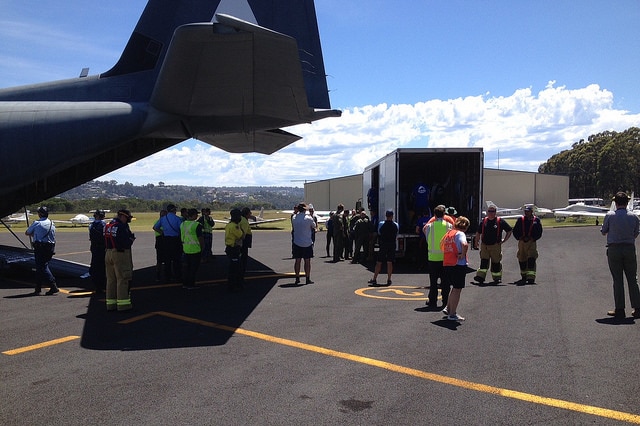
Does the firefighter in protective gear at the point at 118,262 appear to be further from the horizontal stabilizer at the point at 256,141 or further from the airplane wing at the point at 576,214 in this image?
the airplane wing at the point at 576,214

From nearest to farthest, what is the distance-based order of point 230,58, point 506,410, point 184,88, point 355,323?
point 506,410 → point 355,323 → point 230,58 → point 184,88

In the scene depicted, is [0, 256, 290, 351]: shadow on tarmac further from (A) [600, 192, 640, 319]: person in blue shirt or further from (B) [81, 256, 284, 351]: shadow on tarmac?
(A) [600, 192, 640, 319]: person in blue shirt

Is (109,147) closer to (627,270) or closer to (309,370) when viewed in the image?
(309,370)

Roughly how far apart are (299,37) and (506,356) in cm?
1050

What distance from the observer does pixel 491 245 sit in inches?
453

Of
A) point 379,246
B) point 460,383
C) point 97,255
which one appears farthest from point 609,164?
point 460,383

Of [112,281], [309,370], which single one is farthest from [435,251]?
[112,281]

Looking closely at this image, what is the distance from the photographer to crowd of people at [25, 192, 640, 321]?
25.2ft

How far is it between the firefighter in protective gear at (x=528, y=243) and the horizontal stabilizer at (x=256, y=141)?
8789 mm

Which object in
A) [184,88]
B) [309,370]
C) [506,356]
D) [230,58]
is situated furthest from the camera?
[184,88]

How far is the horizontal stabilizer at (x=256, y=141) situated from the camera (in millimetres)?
16625

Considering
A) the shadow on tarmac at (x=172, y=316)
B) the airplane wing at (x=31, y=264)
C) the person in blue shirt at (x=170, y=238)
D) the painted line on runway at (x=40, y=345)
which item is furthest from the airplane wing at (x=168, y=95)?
the painted line on runway at (x=40, y=345)

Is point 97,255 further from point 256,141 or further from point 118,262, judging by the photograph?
point 256,141

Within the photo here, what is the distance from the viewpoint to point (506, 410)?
416 centimetres
